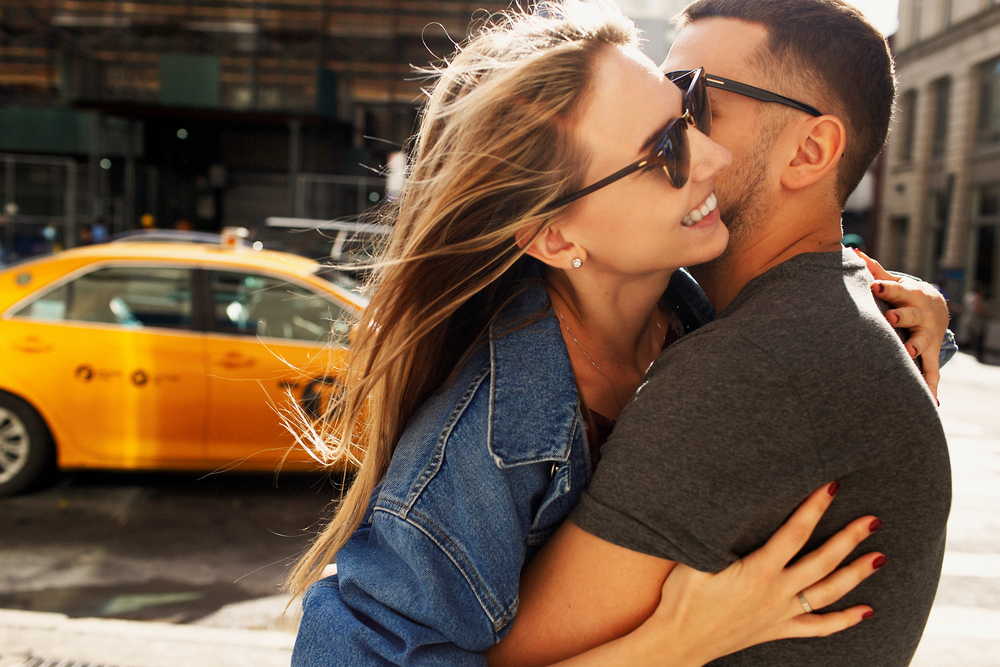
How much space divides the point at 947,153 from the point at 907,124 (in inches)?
181

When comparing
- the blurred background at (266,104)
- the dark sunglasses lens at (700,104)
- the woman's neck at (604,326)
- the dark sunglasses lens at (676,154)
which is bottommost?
the woman's neck at (604,326)

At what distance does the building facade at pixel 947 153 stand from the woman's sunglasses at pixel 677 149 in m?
21.1

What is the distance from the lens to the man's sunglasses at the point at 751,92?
5.92 feet

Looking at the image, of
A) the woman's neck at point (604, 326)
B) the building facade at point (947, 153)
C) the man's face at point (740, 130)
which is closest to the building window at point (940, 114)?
the building facade at point (947, 153)

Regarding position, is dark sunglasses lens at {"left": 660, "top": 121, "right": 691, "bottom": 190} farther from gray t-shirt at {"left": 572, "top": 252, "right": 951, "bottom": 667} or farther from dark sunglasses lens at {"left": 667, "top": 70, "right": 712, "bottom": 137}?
gray t-shirt at {"left": 572, "top": 252, "right": 951, "bottom": 667}

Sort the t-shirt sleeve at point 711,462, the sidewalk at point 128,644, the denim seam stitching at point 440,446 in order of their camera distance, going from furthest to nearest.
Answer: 1. the sidewalk at point 128,644
2. the denim seam stitching at point 440,446
3. the t-shirt sleeve at point 711,462

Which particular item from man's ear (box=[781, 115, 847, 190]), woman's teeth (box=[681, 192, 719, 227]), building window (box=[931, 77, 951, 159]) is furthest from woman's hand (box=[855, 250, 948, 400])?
building window (box=[931, 77, 951, 159])

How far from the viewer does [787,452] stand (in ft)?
3.82

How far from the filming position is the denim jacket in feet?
4.42

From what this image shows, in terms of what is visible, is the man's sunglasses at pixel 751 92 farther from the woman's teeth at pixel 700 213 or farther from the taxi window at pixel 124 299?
the taxi window at pixel 124 299

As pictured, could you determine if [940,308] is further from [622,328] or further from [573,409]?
[573,409]

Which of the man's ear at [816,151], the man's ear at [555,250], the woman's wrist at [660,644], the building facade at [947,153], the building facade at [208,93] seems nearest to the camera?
the woman's wrist at [660,644]

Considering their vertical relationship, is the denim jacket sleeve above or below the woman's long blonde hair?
below

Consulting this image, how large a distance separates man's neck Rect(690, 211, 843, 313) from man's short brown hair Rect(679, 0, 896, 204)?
144 millimetres
